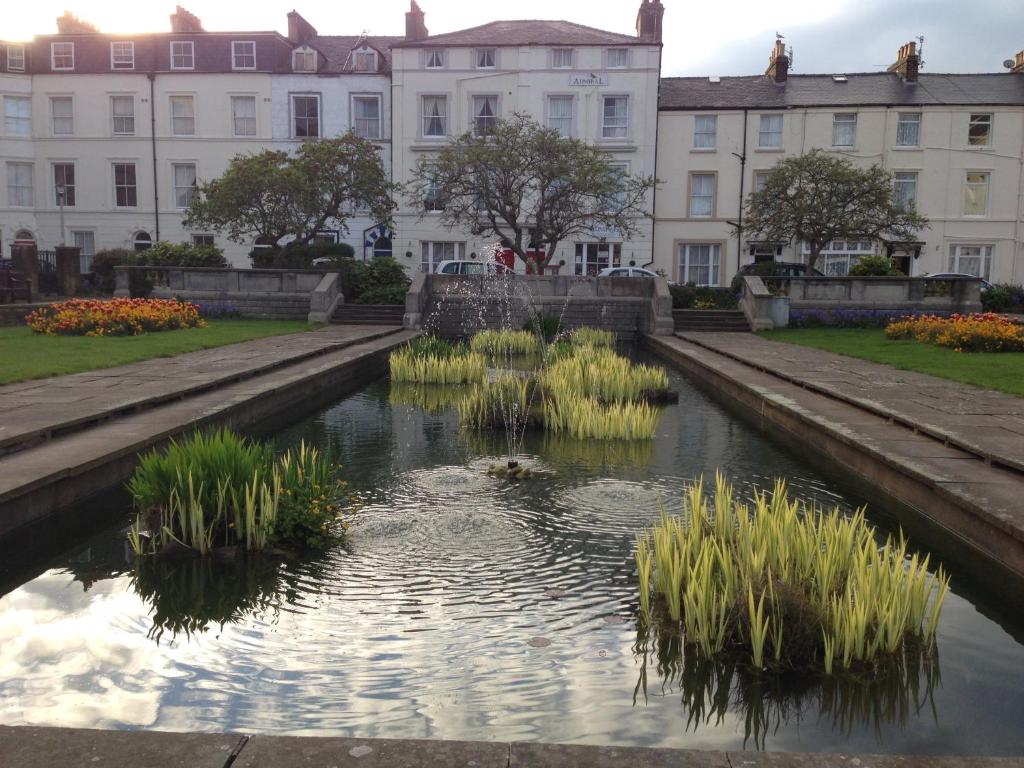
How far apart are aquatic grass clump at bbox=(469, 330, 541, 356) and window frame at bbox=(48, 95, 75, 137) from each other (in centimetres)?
3226

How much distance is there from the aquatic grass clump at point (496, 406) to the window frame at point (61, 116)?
39298 millimetres

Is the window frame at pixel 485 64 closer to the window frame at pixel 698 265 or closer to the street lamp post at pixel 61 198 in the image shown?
the window frame at pixel 698 265

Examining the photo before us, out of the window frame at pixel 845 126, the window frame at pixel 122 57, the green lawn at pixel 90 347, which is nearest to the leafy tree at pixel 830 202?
the window frame at pixel 845 126

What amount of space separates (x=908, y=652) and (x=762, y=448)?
5319mm

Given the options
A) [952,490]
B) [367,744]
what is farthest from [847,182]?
[367,744]

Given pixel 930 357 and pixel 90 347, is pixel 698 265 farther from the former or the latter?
pixel 90 347

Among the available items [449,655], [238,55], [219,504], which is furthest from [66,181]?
[449,655]

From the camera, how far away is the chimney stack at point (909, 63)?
133 feet

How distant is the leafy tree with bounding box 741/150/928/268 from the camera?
98.0 feet

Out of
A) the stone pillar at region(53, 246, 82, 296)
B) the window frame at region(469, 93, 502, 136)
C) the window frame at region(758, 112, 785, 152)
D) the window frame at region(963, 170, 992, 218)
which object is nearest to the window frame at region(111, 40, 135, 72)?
the window frame at region(469, 93, 502, 136)

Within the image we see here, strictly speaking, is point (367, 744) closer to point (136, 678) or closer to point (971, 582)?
point (136, 678)

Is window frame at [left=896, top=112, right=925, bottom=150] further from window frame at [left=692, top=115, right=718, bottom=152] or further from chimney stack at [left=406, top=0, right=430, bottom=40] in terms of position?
chimney stack at [left=406, top=0, right=430, bottom=40]

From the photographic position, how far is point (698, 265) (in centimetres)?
4075

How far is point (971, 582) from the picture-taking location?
17.2ft
